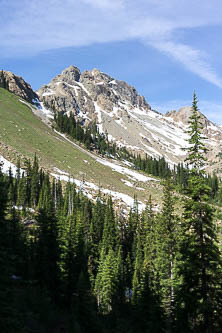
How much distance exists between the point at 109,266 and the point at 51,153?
59096 mm

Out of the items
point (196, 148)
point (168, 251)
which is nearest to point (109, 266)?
Result: point (168, 251)

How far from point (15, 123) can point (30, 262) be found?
255 feet

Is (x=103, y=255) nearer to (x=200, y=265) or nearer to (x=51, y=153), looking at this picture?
(x=200, y=265)

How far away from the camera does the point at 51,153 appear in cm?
9275

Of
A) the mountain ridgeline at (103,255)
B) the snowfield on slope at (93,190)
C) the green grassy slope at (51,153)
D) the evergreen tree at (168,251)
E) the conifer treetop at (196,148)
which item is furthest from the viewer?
the green grassy slope at (51,153)

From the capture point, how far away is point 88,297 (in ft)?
79.9

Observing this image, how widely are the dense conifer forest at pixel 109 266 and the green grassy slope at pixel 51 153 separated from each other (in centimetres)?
1340

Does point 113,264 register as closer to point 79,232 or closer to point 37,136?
point 79,232

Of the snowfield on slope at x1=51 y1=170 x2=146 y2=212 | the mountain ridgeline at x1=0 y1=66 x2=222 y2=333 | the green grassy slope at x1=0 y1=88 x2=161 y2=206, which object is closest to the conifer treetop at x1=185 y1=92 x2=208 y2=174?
the mountain ridgeline at x1=0 y1=66 x2=222 y2=333

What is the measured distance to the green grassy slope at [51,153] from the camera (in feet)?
276

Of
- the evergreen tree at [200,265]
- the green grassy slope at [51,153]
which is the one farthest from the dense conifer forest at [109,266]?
the green grassy slope at [51,153]

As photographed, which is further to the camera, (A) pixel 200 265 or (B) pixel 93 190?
(B) pixel 93 190

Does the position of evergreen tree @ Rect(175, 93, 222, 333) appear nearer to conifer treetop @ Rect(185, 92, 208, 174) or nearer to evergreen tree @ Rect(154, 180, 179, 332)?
conifer treetop @ Rect(185, 92, 208, 174)

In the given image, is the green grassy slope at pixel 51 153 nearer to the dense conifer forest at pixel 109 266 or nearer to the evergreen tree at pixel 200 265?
the dense conifer forest at pixel 109 266
